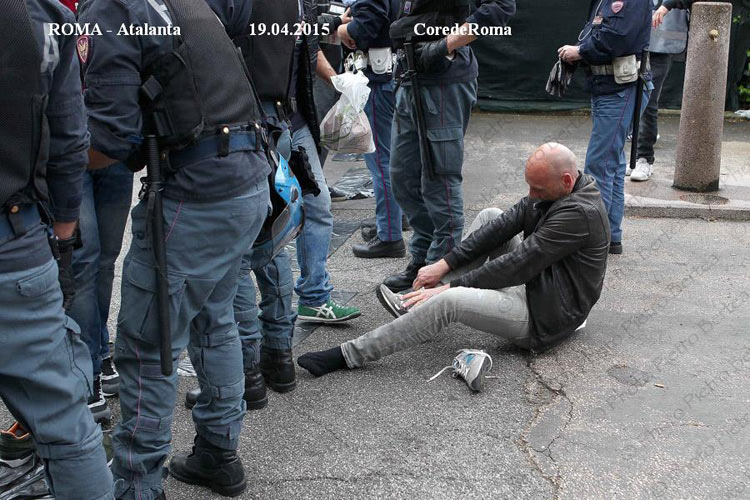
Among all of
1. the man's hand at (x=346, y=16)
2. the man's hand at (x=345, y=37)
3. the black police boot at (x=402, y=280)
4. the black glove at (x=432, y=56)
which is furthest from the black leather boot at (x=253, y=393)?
the man's hand at (x=346, y=16)

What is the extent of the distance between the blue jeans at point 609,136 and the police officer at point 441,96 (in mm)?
1000

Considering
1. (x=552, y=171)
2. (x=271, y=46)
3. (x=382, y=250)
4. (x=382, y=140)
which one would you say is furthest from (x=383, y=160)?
(x=271, y=46)

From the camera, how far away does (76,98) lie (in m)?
2.31

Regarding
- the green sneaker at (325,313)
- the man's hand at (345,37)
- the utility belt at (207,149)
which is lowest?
the green sneaker at (325,313)

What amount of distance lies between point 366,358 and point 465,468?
91 cm

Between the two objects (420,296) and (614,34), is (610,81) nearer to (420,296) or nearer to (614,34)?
(614,34)

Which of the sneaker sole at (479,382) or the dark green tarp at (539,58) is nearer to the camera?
the sneaker sole at (479,382)

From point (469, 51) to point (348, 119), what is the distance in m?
0.93

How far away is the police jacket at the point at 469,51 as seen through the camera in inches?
184

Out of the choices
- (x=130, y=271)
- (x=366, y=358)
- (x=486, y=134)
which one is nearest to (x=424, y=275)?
(x=366, y=358)

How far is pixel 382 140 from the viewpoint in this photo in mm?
5770

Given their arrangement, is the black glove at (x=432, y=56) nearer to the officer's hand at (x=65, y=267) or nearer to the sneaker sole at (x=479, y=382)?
the sneaker sole at (x=479, y=382)

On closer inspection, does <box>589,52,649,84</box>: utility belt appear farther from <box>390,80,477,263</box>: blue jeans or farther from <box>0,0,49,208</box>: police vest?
<box>0,0,49,208</box>: police vest

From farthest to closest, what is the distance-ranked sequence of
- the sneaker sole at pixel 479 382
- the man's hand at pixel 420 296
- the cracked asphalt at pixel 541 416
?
the man's hand at pixel 420 296 → the sneaker sole at pixel 479 382 → the cracked asphalt at pixel 541 416
